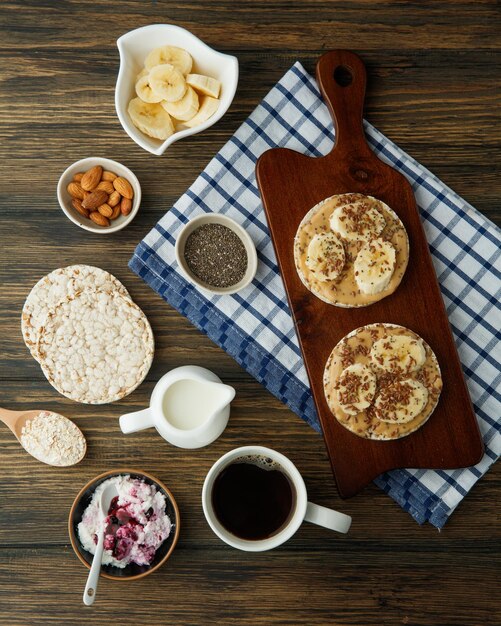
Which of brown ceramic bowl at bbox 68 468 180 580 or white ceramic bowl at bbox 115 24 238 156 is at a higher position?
white ceramic bowl at bbox 115 24 238 156

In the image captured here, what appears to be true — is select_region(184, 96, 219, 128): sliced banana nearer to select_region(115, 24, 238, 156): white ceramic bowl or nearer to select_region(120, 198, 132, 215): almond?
select_region(115, 24, 238, 156): white ceramic bowl

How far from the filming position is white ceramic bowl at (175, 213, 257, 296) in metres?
1.44

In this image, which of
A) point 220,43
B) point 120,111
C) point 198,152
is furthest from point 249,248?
point 220,43

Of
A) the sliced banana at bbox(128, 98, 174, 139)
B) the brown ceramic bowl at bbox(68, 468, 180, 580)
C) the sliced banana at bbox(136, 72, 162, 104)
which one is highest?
A: the sliced banana at bbox(136, 72, 162, 104)

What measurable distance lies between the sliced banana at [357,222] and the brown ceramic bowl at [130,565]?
2.38 ft

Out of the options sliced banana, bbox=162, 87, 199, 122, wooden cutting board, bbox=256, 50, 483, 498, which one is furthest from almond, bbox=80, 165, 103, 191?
wooden cutting board, bbox=256, 50, 483, 498

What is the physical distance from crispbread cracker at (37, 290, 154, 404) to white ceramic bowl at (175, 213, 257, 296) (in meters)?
0.18

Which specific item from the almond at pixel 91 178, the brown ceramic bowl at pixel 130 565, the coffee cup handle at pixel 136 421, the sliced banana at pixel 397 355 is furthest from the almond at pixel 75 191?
the sliced banana at pixel 397 355

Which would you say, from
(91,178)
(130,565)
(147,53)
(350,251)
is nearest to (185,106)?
(147,53)

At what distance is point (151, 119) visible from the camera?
1.48 m

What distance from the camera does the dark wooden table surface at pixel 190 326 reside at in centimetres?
154

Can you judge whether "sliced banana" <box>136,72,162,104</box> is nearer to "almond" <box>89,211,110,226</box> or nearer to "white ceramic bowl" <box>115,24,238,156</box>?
"white ceramic bowl" <box>115,24,238,156</box>

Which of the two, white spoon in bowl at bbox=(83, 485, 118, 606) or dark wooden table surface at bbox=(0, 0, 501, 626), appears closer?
white spoon in bowl at bbox=(83, 485, 118, 606)

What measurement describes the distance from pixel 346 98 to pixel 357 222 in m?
0.32
